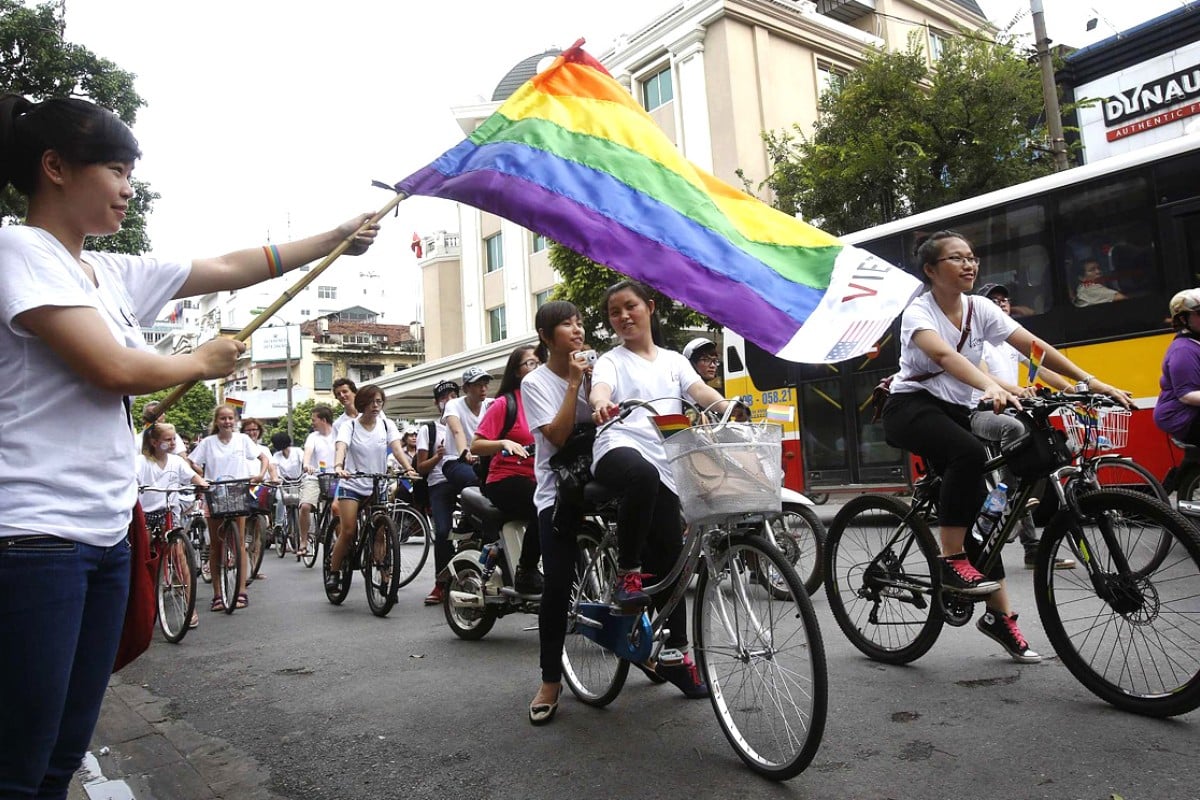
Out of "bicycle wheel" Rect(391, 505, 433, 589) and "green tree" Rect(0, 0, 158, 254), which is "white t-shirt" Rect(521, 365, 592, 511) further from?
"green tree" Rect(0, 0, 158, 254)

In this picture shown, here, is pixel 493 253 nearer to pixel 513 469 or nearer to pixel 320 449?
pixel 320 449

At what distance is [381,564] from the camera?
7348mm

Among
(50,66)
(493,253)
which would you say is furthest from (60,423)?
(493,253)

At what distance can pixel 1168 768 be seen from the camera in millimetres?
2924

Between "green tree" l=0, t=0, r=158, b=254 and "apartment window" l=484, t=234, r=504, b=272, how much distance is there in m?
22.9

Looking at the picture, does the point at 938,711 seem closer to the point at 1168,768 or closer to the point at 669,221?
the point at 1168,768

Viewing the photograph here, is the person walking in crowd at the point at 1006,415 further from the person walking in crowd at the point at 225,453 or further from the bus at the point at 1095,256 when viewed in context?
the person walking in crowd at the point at 225,453

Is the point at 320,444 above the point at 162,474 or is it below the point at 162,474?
above

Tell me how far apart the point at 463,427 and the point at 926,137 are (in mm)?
13146

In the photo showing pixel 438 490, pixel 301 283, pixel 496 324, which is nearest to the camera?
pixel 301 283

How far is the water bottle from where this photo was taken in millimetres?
4082

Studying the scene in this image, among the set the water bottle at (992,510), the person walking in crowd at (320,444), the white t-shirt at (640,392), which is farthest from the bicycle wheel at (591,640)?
the person walking in crowd at (320,444)

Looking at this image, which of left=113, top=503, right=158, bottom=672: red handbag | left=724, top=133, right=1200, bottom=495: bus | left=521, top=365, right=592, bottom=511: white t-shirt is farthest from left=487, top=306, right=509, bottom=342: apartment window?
left=113, top=503, right=158, bottom=672: red handbag

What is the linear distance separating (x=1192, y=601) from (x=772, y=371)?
9.94 metres
